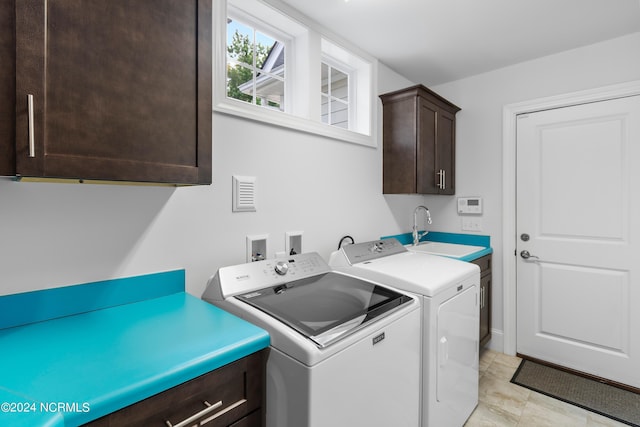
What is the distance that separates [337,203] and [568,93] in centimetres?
196

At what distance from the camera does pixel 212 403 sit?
2.98ft

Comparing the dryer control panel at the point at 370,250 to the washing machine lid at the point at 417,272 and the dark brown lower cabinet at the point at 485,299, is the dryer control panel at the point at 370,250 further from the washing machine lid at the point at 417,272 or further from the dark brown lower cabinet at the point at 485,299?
the dark brown lower cabinet at the point at 485,299

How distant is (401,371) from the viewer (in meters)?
1.35

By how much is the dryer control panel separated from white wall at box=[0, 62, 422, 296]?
9.7 inches

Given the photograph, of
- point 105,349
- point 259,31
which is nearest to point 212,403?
point 105,349

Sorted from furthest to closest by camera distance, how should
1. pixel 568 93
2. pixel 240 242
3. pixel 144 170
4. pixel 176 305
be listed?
pixel 568 93 → pixel 240 242 → pixel 176 305 → pixel 144 170

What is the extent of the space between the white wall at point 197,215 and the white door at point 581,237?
4.35ft

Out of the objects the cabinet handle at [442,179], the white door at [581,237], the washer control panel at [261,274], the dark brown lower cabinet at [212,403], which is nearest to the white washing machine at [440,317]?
the washer control panel at [261,274]

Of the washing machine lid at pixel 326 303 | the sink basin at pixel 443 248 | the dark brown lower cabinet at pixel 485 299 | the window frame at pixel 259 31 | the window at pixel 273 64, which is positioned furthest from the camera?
the sink basin at pixel 443 248

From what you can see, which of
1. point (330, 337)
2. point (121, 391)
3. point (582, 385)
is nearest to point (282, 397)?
point (330, 337)

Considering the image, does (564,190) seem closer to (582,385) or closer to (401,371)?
(582,385)

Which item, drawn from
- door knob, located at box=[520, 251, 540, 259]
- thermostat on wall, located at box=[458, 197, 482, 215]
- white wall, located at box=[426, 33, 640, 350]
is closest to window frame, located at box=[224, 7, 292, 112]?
white wall, located at box=[426, 33, 640, 350]

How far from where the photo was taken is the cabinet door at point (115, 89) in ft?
2.69

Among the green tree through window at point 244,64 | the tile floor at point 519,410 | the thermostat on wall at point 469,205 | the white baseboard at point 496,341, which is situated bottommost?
the tile floor at point 519,410
